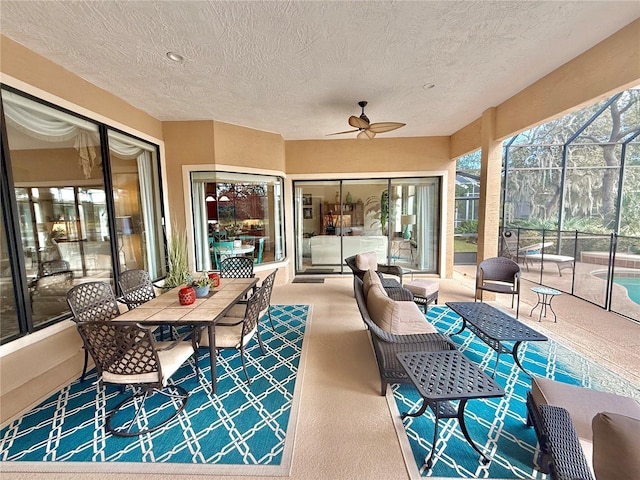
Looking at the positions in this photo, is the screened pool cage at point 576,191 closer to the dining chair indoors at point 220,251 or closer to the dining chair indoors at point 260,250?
the dining chair indoors at point 260,250

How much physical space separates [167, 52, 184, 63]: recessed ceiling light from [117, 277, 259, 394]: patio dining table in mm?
2590

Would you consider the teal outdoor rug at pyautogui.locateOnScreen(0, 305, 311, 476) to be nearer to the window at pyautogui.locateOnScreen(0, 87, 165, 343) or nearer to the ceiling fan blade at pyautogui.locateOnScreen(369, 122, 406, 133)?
the window at pyautogui.locateOnScreen(0, 87, 165, 343)

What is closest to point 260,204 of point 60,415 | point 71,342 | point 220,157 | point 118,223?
point 220,157

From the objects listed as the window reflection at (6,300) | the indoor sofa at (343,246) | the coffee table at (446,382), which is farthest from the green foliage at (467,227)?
the window reflection at (6,300)

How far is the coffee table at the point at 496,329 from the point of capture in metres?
2.56

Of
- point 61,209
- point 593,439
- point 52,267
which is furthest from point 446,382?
point 61,209

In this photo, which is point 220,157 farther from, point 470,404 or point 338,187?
point 470,404

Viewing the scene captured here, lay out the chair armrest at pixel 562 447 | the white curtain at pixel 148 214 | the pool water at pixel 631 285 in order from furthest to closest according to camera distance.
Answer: the pool water at pixel 631 285
the white curtain at pixel 148 214
the chair armrest at pixel 562 447

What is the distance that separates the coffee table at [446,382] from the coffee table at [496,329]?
785 mm

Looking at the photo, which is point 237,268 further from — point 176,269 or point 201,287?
point 201,287

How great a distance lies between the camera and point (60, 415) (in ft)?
7.30

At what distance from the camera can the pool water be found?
4577 millimetres

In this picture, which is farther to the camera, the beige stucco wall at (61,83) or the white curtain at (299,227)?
the white curtain at (299,227)

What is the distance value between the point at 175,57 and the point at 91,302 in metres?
2.72
